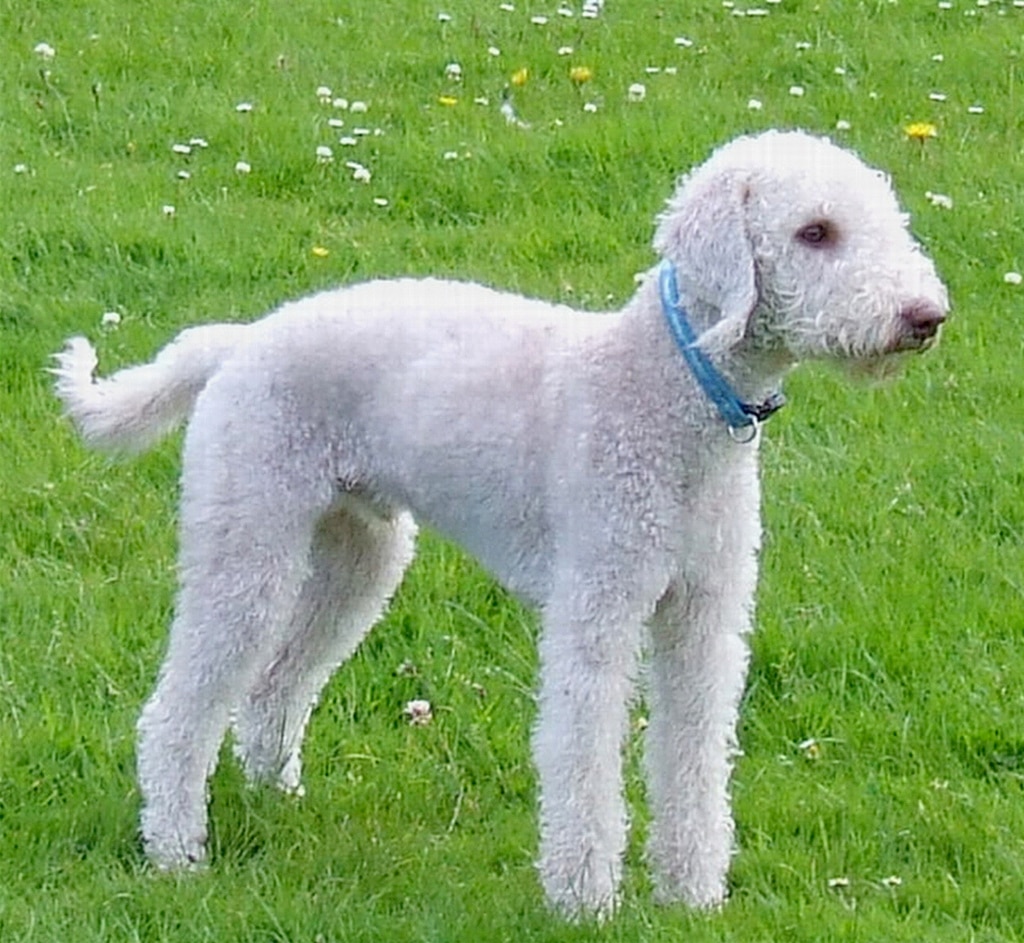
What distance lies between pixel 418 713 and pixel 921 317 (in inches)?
71.2

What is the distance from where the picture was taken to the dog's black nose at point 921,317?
432 cm

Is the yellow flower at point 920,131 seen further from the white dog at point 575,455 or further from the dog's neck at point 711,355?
the dog's neck at point 711,355

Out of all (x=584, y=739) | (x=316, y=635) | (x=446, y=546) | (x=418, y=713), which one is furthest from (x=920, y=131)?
(x=584, y=739)

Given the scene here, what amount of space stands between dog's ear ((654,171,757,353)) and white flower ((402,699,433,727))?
143 centimetres

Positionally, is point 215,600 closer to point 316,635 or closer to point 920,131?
point 316,635

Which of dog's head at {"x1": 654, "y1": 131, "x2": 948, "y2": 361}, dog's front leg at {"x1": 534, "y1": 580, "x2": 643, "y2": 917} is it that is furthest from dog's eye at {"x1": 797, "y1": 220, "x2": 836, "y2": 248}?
dog's front leg at {"x1": 534, "y1": 580, "x2": 643, "y2": 917}

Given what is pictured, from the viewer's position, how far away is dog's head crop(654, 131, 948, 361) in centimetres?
437

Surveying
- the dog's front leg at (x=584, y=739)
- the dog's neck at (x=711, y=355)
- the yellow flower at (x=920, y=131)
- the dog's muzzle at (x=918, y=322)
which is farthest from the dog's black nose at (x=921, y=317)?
the yellow flower at (x=920, y=131)

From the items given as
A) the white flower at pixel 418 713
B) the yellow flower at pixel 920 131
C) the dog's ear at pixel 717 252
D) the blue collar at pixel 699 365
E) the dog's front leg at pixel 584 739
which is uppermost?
the dog's ear at pixel 717 252

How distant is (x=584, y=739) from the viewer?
468 centimetres

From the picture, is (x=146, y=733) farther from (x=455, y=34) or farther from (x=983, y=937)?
(x=455, y=34)

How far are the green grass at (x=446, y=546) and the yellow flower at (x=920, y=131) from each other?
6 cm

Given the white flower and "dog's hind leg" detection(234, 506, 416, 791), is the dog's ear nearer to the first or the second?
"dog's hind leg" detection(234, 506, 416, 791)

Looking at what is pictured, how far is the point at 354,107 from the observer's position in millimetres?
9672
